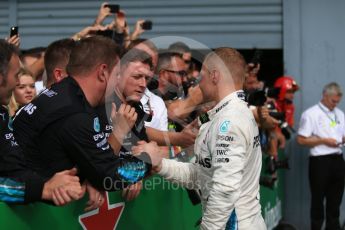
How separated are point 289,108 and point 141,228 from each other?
22.5 ft

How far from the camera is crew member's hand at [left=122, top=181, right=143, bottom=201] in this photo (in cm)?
416

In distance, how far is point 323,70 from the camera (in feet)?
37.3

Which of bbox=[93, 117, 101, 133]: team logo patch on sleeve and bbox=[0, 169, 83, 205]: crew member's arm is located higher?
bbox=[93, 117, 101, 133]: team logo patch on sleeve

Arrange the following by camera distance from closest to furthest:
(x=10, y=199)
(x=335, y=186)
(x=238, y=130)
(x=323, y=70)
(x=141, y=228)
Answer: (x=10, y=199) < (x=238, y=130) < (x=141, y=228) < (x=335, y=186) < (x=323, y=70)

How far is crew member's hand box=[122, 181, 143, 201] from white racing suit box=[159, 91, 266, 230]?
206mm

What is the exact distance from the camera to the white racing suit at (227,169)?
3.83 meters

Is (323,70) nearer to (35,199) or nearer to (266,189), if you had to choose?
(266,189)

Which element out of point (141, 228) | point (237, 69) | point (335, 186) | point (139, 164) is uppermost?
point (237, 69)

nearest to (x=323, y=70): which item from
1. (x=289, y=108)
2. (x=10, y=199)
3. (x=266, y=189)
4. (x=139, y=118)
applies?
(x=289, y=108)

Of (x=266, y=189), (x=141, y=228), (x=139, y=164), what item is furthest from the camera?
(x=266, y=189)

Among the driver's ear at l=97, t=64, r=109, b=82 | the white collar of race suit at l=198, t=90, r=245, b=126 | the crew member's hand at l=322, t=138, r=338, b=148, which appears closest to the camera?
the driver's ear at l=97, t=64, r=109, b=82

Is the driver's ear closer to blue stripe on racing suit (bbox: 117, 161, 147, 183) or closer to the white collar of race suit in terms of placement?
blue stripe on racing suit (bbox: 117, 161, 147, 183)

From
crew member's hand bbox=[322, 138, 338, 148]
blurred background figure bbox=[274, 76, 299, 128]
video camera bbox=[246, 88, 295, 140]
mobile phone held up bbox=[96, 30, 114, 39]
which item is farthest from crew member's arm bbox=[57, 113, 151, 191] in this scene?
crew member's hand bbox=[322, 138, 338, 148]

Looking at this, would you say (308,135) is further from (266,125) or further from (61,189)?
(61,189)
